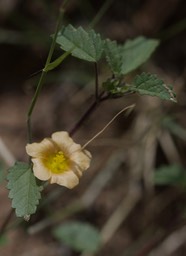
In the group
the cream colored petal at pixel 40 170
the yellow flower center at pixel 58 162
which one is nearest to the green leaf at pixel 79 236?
the yellow flower center at pixel 58 162

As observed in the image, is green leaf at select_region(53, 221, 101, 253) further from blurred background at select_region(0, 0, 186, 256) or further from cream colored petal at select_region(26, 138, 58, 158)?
cream colored petal at select_region(26, 138, 58, 158)

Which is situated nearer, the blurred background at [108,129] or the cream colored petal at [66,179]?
the cream colored petal at [66,179]

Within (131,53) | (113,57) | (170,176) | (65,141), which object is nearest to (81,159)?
(65,141)

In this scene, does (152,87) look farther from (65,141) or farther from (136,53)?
(136,53)

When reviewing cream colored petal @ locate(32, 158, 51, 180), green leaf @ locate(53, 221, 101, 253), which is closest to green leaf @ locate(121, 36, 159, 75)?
cream colored petal @ locate(32, 158, 51, 180)

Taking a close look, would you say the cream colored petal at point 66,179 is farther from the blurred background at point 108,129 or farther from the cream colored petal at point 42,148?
the blurred background at point 108,129

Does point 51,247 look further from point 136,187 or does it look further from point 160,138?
point 160,138

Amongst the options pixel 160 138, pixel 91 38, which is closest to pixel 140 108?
pixel 160 138
